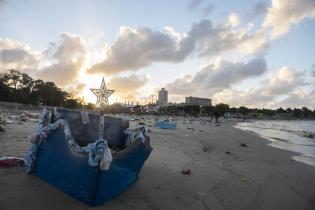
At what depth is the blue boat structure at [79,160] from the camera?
5.26 meters

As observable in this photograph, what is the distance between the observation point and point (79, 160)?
17.8 ft

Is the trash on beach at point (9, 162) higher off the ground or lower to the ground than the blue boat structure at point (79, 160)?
lower

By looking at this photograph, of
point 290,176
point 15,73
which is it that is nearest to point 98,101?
point 290,176

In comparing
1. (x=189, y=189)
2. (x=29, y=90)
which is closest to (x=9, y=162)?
(x=189, y=189)

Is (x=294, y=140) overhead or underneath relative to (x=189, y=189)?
underneath

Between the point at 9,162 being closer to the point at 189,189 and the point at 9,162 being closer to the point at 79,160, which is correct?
the point at 79,160

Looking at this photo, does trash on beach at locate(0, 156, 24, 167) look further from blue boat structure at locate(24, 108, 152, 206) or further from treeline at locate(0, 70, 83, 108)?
treeline at locate(0, 70, 83, 108)

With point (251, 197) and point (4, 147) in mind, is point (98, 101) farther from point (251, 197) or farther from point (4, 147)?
point (4, 147)

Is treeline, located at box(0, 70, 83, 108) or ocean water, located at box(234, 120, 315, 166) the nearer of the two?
ocean water, located at box(234, 120, 315, 166)

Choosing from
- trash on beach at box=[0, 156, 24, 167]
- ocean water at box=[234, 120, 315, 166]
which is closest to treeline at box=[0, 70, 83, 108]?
ocean water at box=[234, 120, 315, 166]

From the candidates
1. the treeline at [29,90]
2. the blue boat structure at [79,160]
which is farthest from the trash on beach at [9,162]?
the treeline at [29,90]

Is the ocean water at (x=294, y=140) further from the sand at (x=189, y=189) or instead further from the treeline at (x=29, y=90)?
the treeline at (x=29, y=90)

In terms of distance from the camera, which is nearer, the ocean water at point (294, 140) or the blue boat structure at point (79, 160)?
the blue boat structure at point (79, 160)

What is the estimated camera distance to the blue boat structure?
526 cm
